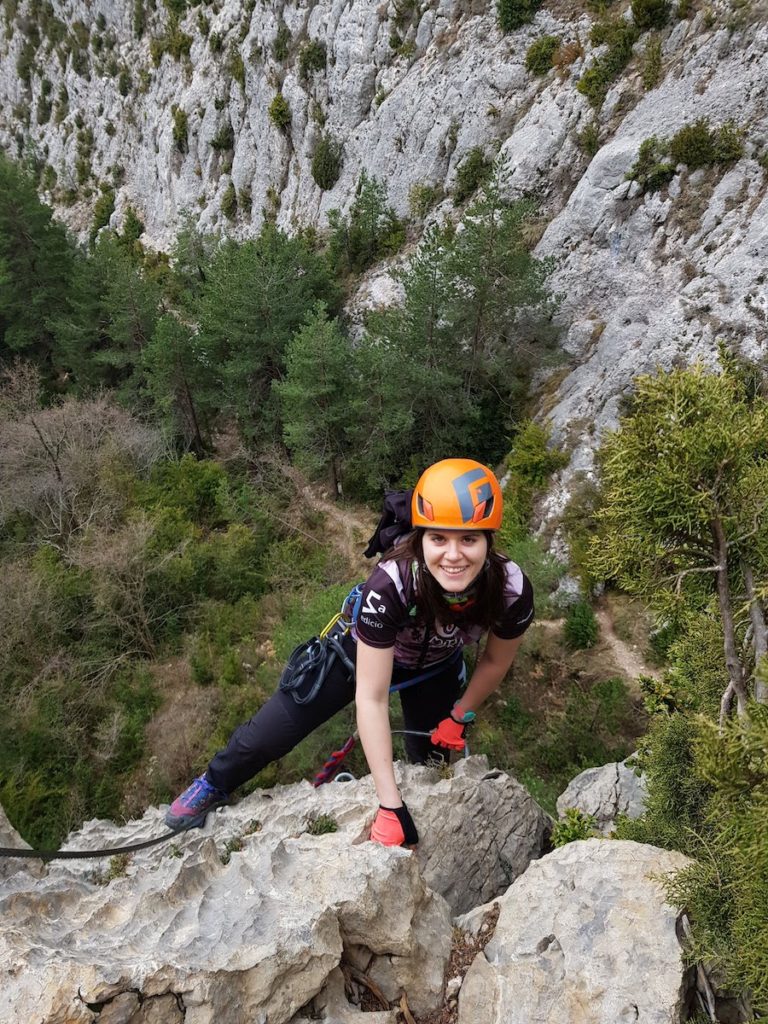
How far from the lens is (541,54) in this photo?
746 inches

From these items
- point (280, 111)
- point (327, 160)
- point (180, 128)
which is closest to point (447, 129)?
point (327, 160)

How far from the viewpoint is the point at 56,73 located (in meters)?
41.8

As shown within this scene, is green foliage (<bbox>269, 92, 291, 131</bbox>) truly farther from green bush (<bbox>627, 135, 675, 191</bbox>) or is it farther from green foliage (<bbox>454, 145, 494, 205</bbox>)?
green bush (<bbox>627, 135, 675, 191</bbox>)

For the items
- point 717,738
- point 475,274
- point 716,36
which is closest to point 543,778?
point 717,738

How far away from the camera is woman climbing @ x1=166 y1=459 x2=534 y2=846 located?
2.91 meters

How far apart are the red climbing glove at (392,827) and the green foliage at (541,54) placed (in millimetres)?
24542

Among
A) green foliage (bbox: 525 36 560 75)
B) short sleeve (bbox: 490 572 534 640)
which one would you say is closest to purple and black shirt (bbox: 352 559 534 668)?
short sleeve (bbox: 490 572 534 640)

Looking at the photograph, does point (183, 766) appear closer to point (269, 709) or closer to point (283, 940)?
point (269, 709)

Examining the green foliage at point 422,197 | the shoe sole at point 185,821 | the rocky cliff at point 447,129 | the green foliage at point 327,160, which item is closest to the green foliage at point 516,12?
the rocky cliff at point 447,129

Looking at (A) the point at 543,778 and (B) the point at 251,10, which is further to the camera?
(B) the point at 251,10

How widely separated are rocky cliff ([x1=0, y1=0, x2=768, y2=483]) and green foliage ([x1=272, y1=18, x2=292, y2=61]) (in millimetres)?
Result: 88

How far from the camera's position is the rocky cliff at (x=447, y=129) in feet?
44.3

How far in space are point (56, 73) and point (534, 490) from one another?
53629 mm

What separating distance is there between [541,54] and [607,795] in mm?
24025
